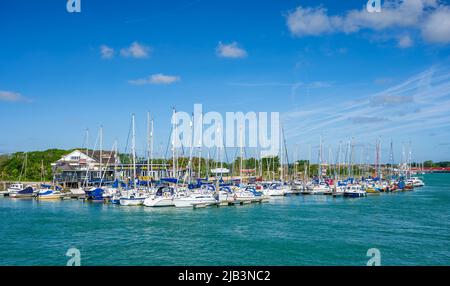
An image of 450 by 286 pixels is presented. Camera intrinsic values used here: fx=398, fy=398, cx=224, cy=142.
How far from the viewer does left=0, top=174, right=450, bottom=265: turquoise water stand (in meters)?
19.0

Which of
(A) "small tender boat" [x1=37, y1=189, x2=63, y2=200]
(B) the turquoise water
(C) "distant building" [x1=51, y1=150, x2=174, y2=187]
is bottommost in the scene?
(B) the turquoise water

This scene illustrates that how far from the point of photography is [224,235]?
24.7 meters

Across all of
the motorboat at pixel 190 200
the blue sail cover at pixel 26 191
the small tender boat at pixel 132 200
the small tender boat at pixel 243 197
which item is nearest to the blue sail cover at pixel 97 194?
the small tender boat at pixel 132 200

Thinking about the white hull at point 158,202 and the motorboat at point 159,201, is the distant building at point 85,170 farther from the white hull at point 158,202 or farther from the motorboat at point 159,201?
the white hull at point 158,202

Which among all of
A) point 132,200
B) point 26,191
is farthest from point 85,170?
point 132,200

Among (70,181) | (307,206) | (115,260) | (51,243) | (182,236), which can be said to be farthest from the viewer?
(70,181)

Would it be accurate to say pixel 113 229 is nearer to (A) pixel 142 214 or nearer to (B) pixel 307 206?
(A) pixel 142 214

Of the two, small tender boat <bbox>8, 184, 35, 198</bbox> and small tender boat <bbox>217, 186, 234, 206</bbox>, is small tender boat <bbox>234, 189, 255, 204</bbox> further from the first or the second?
small tender boat <bbox>8, 184, 35, 198</bbox>

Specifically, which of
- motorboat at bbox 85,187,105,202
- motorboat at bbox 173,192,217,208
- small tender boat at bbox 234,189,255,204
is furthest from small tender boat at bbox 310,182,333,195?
motorboat at bbox 85,187,105,202

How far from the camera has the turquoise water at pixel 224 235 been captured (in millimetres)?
19016

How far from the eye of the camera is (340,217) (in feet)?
108

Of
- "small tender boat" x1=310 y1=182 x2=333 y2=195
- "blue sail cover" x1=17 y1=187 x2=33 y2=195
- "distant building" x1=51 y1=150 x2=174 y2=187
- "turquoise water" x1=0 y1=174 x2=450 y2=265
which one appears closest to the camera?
"turquoise water" x1=0 y1=174 x2=450 y2=265
